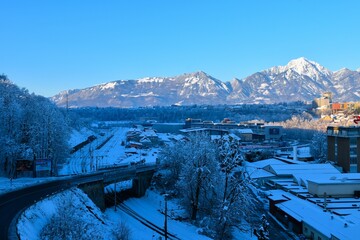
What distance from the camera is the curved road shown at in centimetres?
1998

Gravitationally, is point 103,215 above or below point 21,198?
below

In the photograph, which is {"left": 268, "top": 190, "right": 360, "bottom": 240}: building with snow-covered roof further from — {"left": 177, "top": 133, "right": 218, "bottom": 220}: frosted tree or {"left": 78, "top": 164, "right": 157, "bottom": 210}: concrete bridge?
{"left": 78, "top": 164, "right": 157, "bottom": 210}: concrete bridge

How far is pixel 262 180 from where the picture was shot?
190ft

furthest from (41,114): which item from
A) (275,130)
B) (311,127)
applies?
(311,127)

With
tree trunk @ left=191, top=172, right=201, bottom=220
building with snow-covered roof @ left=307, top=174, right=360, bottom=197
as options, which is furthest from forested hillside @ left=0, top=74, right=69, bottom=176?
building with snow-covered roof @ left=307, top=174, right=360, bottom=197

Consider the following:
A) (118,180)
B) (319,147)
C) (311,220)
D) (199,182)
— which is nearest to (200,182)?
(199,182)

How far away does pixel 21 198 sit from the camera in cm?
2669

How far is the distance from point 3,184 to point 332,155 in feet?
165

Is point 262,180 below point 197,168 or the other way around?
below

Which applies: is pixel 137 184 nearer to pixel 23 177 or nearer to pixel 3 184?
pixel 23 177

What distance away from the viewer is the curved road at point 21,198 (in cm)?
1998

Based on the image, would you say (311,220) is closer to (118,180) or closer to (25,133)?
(118,180)

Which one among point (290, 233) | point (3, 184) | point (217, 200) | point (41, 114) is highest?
point (41, 114)

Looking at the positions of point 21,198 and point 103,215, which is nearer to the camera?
point 21,198
